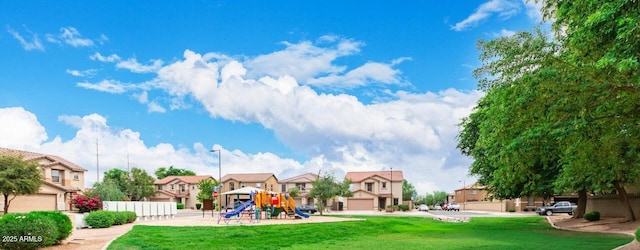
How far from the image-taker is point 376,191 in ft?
291

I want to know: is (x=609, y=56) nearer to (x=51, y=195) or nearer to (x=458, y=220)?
(x=458, y=220)

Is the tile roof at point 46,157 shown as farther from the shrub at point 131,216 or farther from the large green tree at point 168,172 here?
the large green tree at point 168,172

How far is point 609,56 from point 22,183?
4066cm

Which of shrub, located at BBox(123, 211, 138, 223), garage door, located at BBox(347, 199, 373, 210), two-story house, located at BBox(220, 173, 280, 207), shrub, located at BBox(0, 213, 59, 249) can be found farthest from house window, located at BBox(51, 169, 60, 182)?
shrub, located at BBox(0, 213, 59, 249)

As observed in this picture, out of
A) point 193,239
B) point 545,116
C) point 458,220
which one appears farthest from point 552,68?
point 458,220

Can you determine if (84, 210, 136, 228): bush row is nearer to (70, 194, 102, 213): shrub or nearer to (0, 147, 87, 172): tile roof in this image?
(70, 194, 102, 213): shrub

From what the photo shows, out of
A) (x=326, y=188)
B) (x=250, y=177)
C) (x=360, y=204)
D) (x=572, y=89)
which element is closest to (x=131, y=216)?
(x=326, y=188)

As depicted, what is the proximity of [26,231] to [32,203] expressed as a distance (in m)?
37.1

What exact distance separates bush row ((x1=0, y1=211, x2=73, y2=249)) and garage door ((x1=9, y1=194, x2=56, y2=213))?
33.1m

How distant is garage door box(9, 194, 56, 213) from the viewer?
4557 cm

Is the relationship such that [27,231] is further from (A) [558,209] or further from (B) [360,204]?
(B) [360,204]

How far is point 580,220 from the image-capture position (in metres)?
37.8

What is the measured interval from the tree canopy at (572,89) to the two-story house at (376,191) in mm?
70456

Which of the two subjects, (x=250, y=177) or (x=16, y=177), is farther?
(x=250, y=177)
